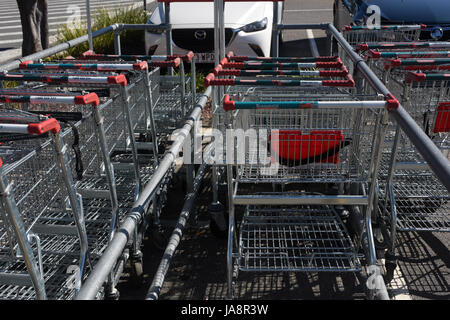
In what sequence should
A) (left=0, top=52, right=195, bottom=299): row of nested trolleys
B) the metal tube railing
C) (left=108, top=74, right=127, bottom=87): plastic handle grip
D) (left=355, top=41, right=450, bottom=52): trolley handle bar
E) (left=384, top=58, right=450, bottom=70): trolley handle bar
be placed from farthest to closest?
1. (left=355, top=41, right=450, bottom=52): trolley handle bar
2. (left=384, top=58, right=450, bottom=70): trolley handle bar
3. (left=108, top=74, right=127, bottom=87): plastic handle grip
4. (left=0, top=52, right=195, bottom=299): row of nested trolleys
5. the metal tube railing

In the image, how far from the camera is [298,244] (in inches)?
148

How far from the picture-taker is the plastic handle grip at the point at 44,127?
2.41m

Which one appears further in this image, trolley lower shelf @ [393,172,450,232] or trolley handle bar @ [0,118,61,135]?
trolley lower shelf @ [393,172,450,232]

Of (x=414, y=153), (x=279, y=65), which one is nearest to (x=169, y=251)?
(x=279, y=65)

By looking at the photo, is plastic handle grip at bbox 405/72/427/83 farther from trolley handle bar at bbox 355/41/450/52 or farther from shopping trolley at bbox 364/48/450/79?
trolley handle bar at bbox 355/41/450/52

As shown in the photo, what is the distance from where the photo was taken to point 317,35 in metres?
13.1

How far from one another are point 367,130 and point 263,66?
1178mm

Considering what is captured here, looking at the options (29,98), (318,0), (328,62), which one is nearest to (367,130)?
(328,62)

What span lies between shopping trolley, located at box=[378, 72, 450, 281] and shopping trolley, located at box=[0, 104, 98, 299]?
7.53 ft

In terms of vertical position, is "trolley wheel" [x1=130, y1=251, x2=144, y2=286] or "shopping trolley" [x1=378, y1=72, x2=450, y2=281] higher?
"shopping trolley" [x1=378, y1=72, x2=450, y2=281]

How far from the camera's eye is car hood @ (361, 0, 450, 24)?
777 cm

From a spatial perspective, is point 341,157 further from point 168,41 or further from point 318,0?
point 318,0

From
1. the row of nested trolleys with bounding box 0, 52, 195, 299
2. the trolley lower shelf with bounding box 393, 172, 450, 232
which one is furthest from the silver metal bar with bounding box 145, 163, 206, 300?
the trolley lower shelf with bounding box 393, 172, 450, 232

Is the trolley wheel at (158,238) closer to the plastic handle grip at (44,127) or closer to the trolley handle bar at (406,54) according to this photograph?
the plastic handle grip at (44,127)
